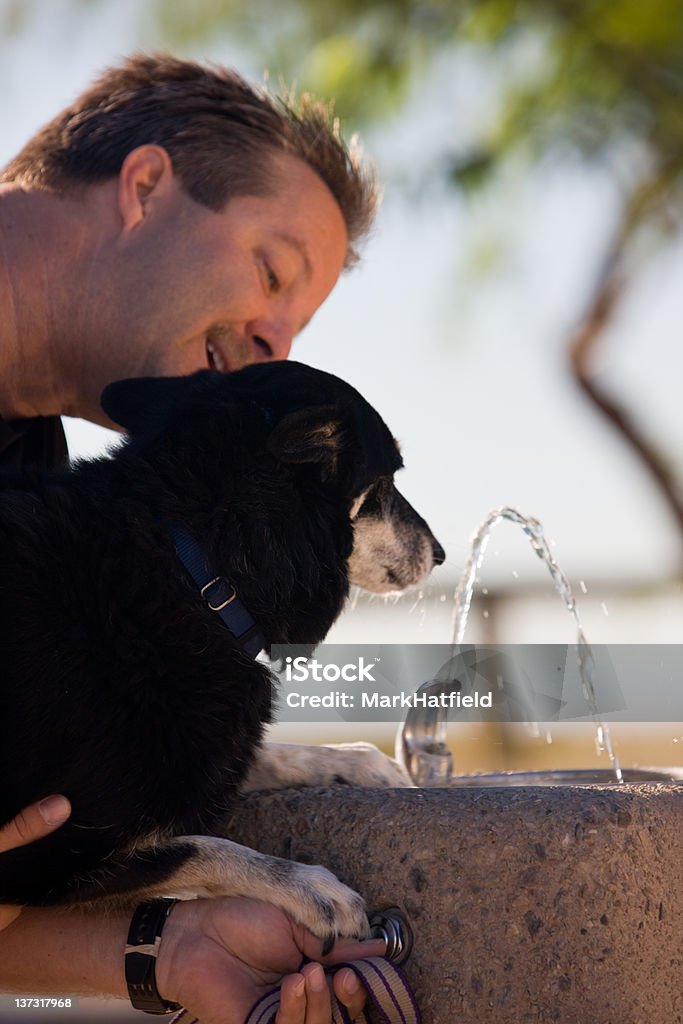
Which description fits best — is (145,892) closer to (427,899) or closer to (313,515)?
(427,899)

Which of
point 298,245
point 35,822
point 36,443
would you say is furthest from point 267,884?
point 298,245

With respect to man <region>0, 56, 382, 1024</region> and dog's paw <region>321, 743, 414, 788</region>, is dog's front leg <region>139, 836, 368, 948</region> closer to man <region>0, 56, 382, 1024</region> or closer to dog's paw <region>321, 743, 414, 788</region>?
dog's paw <region>321, 743, 414, 788</region>

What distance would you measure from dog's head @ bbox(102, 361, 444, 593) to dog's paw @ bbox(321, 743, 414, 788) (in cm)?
46

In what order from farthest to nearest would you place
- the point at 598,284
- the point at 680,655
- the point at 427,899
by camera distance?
the point at 598,284 < the point at 680,655 < the point at 427,899

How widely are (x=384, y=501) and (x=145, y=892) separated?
3.73 feet

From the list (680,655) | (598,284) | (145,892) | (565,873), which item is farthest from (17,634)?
(598,284)

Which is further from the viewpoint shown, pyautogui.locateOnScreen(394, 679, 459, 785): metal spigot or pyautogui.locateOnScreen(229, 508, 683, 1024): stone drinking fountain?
pyautogui.locateOnScreen(394, 679, 459, 785): metal spigot

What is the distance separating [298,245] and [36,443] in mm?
1102

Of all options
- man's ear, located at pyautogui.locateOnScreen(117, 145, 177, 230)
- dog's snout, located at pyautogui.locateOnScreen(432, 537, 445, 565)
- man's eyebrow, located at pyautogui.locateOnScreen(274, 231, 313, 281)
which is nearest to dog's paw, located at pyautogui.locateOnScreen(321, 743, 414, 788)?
dog's snout, located at pyautogui.locateOnScreen(432, 537, 445, 565)

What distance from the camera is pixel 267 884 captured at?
2.21 meters

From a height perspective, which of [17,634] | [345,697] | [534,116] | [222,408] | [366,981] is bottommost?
[366,981]

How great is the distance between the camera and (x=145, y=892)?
231 cm

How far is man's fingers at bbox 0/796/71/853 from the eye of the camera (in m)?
2.14

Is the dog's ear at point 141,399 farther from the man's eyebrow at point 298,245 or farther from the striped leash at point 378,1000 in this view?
the striped leash at point 378,1000
